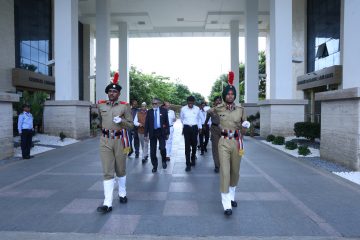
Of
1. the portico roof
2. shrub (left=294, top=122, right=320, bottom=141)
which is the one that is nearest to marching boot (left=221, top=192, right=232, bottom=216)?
shrub (left=294, top=122, right=320, bottom=141)

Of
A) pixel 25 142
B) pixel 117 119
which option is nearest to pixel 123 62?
pixel 25 142

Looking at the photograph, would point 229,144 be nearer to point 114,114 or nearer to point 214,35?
point 114,114

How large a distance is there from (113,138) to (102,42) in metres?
19.8

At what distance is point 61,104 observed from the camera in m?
17.4

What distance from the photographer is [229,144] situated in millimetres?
5621

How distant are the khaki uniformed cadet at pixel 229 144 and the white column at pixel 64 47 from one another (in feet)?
44.4

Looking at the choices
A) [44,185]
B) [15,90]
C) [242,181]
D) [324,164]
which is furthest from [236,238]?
[15,90]

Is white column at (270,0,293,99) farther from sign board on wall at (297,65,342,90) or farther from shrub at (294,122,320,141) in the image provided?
sign board on wall at (297,65,342,90)

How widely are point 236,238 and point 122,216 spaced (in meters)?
1.79

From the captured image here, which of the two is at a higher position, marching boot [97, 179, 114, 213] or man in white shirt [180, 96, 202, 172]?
man in white shirt [180, 96, 202, 172]

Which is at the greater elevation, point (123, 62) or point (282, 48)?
point (123, 62)

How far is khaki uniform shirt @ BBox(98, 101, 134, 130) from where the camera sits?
19.6 feet

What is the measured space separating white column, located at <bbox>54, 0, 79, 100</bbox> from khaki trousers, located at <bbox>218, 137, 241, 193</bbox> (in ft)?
45.0

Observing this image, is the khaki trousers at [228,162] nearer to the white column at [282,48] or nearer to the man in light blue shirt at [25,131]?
the man in light blue shirt at [25,131]
